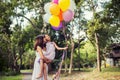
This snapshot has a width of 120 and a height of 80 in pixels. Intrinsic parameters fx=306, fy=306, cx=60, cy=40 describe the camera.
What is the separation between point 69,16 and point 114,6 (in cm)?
1799

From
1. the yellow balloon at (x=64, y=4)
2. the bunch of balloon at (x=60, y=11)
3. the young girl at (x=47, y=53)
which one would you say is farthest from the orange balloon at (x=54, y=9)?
the young girl at (x=47, y=53)

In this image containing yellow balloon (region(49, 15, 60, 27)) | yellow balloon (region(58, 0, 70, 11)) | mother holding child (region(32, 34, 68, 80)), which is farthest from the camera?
yellow balloon (region(49, 15, 60, 27))

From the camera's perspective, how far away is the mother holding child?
8773 millimetres

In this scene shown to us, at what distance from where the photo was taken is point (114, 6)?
26.4 m

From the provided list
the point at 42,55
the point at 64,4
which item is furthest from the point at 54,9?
the point at 42,55

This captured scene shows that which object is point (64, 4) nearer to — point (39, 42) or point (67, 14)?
point (67, 14)

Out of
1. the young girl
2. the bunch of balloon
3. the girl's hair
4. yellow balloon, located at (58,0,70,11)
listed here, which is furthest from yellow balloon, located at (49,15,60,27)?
the girl's hair

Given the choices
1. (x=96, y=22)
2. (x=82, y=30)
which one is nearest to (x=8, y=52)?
(x=82, y=30)

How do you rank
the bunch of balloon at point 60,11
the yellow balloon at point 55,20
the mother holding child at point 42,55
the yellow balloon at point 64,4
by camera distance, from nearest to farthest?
1. the mother holding child at point 42,55
2. the yellow balloon at point 64,4
3. the bunch of balloon at point 60,11
4. the yellow balloon at point 55,20

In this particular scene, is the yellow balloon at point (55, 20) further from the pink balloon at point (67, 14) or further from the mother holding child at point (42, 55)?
the mother holding child at point (42, 55)

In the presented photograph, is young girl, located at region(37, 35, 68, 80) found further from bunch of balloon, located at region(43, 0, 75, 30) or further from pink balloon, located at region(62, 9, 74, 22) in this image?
pink balloon, located at region(62, 9, 74, 22)

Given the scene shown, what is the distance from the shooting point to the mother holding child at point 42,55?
28.8ft

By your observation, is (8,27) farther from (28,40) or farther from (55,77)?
(55,77)

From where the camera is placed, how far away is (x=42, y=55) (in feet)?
28.7
